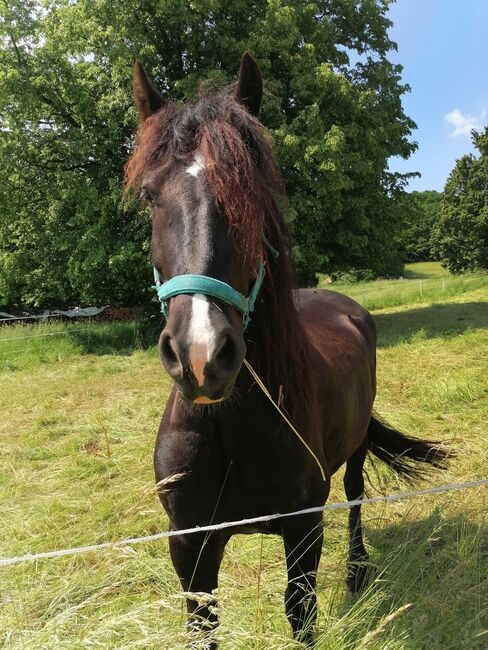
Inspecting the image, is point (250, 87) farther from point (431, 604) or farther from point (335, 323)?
point (431, 604)

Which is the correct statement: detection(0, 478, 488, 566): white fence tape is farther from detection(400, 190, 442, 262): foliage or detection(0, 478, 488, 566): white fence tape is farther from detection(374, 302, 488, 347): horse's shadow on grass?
detection(400, 190, 442, 262): foliage

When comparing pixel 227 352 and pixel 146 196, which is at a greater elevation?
pixel 146 196

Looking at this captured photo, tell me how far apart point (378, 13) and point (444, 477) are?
1408 cm

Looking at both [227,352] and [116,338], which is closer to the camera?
[227,352]

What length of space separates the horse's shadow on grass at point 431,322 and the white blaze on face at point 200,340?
28.9ft

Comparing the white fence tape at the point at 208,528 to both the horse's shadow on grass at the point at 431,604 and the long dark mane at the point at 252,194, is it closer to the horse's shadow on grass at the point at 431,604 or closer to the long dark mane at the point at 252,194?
the horse's shadow on grass at the point at 431,604

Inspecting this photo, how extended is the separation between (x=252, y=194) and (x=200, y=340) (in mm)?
531

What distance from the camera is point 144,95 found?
1.74 m

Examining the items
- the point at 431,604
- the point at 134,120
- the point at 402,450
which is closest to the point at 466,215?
the point at 134,120

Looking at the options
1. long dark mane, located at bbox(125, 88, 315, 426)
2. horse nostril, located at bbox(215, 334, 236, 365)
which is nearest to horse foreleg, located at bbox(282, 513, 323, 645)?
long dark mane, located at bbox(125, 88, 315, 426)

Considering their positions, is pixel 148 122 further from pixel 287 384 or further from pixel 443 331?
pixel 443 331

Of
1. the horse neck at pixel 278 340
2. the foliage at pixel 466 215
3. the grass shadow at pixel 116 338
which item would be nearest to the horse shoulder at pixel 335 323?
the horse neck at pixel 278 340

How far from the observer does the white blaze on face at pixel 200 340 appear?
1.08m

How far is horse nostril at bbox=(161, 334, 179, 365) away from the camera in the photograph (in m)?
1.15
